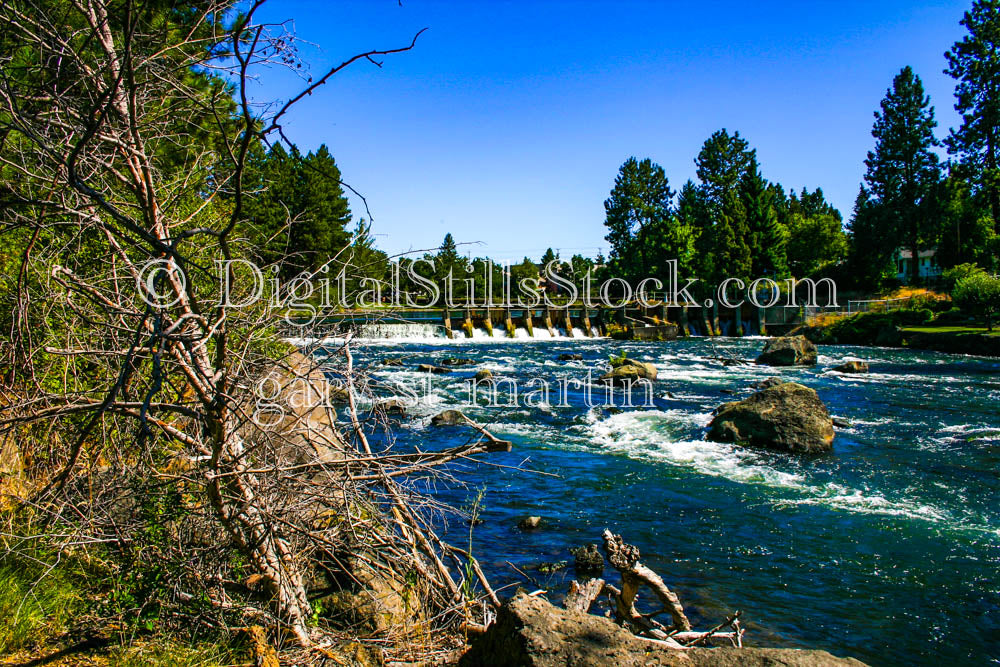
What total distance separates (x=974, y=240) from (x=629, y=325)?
30.2m

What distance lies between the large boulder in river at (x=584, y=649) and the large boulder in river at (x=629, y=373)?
1876 centimetres

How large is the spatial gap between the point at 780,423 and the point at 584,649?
11298mm

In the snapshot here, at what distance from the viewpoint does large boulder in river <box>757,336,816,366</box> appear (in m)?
27.6

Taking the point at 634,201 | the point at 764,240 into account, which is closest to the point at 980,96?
the point at 764,240

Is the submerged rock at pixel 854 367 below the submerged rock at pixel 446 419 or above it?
above

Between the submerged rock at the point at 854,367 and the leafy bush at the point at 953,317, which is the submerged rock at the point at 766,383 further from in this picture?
the leafy bush at the point at 953,317

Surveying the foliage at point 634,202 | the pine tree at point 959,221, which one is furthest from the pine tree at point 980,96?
the foliage at point 634,202

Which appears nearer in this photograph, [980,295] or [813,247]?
[980,295]

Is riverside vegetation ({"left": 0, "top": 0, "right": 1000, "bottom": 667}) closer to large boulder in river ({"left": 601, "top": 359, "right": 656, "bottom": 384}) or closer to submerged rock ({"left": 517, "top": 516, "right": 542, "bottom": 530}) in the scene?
submerged rock ({"left": 517, "top": 516, "right": 542, "bottom": 530})

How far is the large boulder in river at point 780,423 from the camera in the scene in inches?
505

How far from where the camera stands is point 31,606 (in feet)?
12.0

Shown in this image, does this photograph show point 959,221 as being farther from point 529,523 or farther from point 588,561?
point 588,561

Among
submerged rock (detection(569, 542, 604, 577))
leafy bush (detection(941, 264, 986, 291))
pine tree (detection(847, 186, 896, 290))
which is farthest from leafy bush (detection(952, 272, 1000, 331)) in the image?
submerged rock (detection(569, 542, 604, 577))

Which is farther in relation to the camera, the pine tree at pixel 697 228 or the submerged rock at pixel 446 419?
the pine tree at pixel 697 228
